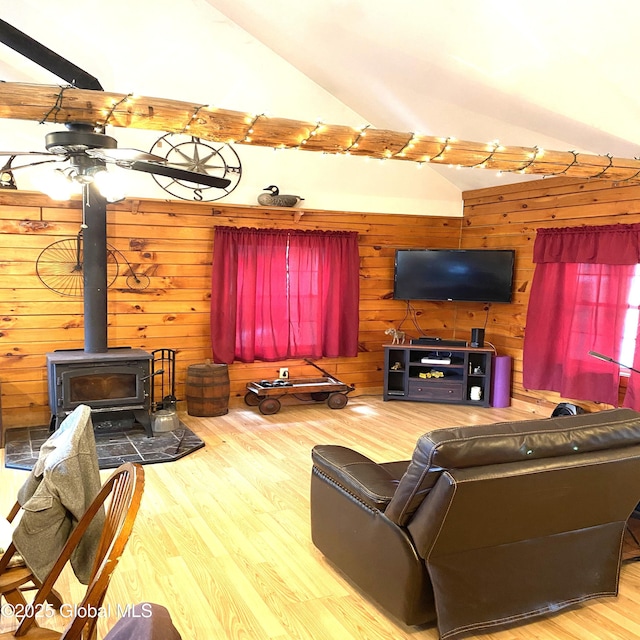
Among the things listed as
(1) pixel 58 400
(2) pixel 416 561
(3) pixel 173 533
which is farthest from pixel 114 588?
(1) pixel 58 400

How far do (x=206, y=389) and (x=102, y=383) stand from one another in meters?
1.06

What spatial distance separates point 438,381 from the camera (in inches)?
265

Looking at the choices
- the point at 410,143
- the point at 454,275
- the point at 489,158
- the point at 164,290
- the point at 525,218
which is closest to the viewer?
the point at 410,143

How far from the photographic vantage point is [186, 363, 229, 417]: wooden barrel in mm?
5816

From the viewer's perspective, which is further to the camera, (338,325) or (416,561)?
(338,325)

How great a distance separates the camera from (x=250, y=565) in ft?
10.2

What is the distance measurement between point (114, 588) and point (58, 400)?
2.29m

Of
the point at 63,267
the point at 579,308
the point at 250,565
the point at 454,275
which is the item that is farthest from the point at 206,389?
the point at 579,308

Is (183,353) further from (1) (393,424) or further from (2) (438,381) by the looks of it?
(2) (438,381)

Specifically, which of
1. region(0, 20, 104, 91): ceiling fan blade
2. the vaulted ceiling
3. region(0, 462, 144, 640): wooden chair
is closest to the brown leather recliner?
region(0, 462, 144, 640): wooden chair

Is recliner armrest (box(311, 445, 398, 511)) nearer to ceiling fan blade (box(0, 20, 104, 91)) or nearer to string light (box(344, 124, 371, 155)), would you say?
string light (box(344, 124, 371, 155))

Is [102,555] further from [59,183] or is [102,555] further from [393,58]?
[393,58]

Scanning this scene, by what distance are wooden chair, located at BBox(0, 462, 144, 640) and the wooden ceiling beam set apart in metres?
1.91

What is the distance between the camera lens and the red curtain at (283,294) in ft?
20.2
